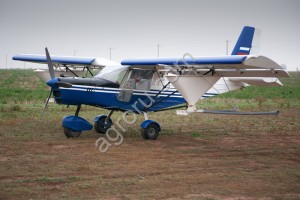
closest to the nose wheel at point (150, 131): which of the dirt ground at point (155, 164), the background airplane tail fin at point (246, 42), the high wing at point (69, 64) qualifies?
the dirt ground at point (155, 164)

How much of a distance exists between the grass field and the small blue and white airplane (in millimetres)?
882

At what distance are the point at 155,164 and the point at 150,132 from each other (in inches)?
147

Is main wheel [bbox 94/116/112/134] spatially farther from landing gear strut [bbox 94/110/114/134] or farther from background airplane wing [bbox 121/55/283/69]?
background airplane wing [bbox 121/55/283/69]

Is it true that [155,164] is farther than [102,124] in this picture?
No

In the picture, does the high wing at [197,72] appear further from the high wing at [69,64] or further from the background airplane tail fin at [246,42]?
the high wing at [69,64]

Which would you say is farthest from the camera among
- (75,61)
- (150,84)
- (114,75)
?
(75,61)

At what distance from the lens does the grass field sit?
300 inches

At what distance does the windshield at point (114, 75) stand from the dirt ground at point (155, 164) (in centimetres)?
183

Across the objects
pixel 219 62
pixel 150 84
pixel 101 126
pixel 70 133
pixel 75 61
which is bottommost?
pixel 101 126

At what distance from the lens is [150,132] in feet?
44.7

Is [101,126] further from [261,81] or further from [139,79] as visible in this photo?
[261,81]

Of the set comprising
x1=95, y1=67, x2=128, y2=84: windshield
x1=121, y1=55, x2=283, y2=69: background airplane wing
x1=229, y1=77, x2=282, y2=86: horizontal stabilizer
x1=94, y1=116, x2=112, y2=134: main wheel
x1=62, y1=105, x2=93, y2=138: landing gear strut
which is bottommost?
x1=94, y1=116, x2=112, y2=134: main wheel

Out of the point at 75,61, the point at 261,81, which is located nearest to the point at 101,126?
the point at 75,61

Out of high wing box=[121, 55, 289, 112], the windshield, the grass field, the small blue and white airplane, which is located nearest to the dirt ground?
the grass field
